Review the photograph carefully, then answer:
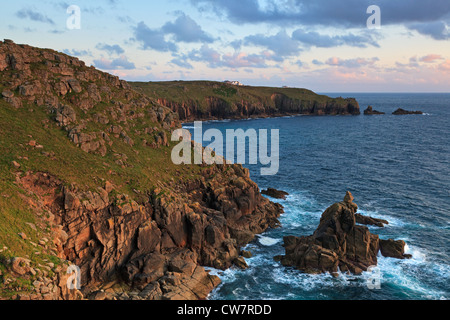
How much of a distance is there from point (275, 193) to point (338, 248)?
1137 inches

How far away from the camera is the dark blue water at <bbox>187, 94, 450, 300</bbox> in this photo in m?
42.9

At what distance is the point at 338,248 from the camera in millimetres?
48438

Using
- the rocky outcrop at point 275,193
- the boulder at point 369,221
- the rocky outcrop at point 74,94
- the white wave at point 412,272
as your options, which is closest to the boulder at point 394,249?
the white wave at point 412,272

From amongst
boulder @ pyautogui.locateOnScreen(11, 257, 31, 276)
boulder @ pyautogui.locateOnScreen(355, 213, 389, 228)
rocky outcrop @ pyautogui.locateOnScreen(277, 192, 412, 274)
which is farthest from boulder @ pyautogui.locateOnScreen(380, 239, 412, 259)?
boulder @ pyautogui.locateOnScreen(11, 257, 31, 276)

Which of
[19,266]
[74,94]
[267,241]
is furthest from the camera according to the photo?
[74,94]

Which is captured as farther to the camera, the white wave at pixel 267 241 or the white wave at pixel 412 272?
the white wave at pixel 267 241

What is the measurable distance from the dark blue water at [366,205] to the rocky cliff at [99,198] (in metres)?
4.88

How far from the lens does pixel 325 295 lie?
41406 millimetres

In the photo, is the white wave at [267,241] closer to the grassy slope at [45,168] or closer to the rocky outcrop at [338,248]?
the rocky outcrop at [338,248]

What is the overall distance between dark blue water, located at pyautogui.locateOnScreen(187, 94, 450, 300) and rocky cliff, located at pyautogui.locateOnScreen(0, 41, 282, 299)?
4878 mm

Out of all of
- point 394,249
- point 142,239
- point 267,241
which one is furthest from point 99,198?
point 394,249

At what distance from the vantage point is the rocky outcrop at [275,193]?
75.4 meters

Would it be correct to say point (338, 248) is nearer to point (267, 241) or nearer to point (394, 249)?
point (394, 249)
